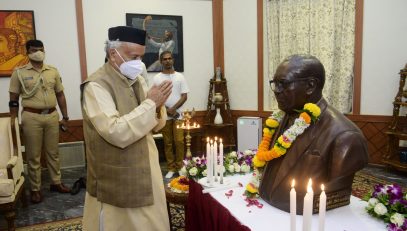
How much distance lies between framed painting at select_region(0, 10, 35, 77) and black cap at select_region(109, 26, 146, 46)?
389cm

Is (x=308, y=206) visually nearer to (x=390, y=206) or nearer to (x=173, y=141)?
(x=390, y=206)

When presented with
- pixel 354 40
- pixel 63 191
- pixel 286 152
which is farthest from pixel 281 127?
pixel 354 40

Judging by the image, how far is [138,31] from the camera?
1.67m

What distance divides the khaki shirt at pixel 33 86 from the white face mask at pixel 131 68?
8.47ft

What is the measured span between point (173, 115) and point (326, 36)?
2.64 metres

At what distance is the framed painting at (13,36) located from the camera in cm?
471

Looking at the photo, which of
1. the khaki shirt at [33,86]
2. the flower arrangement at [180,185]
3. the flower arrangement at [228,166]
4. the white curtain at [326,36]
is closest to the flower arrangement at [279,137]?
the flower arrangement at [228,166]

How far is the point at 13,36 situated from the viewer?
4.76 meters

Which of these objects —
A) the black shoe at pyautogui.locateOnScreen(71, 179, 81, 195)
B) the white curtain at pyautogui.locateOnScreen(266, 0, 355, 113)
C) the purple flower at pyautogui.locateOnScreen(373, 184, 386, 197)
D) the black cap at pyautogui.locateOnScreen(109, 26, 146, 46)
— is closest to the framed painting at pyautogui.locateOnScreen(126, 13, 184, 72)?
the white curtain at pyautogui.locateOnScreen(266, 0, 355, 113)

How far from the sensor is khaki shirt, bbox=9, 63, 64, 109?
12.2ft

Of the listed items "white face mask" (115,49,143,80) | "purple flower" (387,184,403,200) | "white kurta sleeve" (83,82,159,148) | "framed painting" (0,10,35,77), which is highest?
"framed painting" (0,10,35,77)

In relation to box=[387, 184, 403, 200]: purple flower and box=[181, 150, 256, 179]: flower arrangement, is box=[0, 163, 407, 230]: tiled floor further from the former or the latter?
box=[387, 184, 403, 200]: purple flower

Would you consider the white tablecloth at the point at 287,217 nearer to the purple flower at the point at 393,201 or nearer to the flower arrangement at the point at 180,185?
the purple flower at the point at 393,201

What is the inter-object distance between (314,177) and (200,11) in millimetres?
5039
